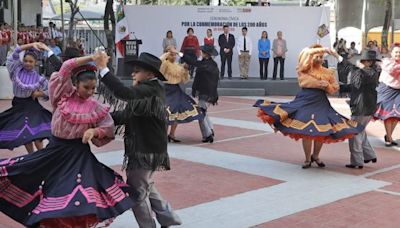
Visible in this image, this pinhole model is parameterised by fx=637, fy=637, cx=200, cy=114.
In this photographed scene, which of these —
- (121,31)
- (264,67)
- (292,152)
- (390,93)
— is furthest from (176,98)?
(121,31)

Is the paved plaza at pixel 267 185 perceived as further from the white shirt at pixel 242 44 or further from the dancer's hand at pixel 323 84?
the white shirt at pixel 242 44

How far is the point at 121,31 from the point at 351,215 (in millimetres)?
16687

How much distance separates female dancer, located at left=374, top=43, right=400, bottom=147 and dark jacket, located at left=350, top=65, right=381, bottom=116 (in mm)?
1832

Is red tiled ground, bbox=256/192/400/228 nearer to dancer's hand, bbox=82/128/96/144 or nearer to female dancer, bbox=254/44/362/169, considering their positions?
female dancer, bbox=254/44/362/169

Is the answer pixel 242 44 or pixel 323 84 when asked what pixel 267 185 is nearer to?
pixel 323 84

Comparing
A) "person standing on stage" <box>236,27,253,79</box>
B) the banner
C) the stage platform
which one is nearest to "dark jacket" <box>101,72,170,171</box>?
the stage platform

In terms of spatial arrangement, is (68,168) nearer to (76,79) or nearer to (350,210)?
(76,79)

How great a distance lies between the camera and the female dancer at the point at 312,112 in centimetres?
870

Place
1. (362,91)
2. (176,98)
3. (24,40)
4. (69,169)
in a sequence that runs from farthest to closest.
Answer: (24,40) < (176,98) < (362,91) < (69,169)

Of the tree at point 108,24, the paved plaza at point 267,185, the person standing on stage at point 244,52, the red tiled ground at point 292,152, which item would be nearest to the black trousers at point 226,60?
the person standing on stage at point 244,52

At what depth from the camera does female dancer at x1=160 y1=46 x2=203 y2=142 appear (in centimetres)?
1060

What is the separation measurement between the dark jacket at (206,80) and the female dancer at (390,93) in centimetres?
296

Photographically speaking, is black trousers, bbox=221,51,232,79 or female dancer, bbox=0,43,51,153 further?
black trousers, bbox=221,51,232,79

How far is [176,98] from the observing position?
10891 millimetres
